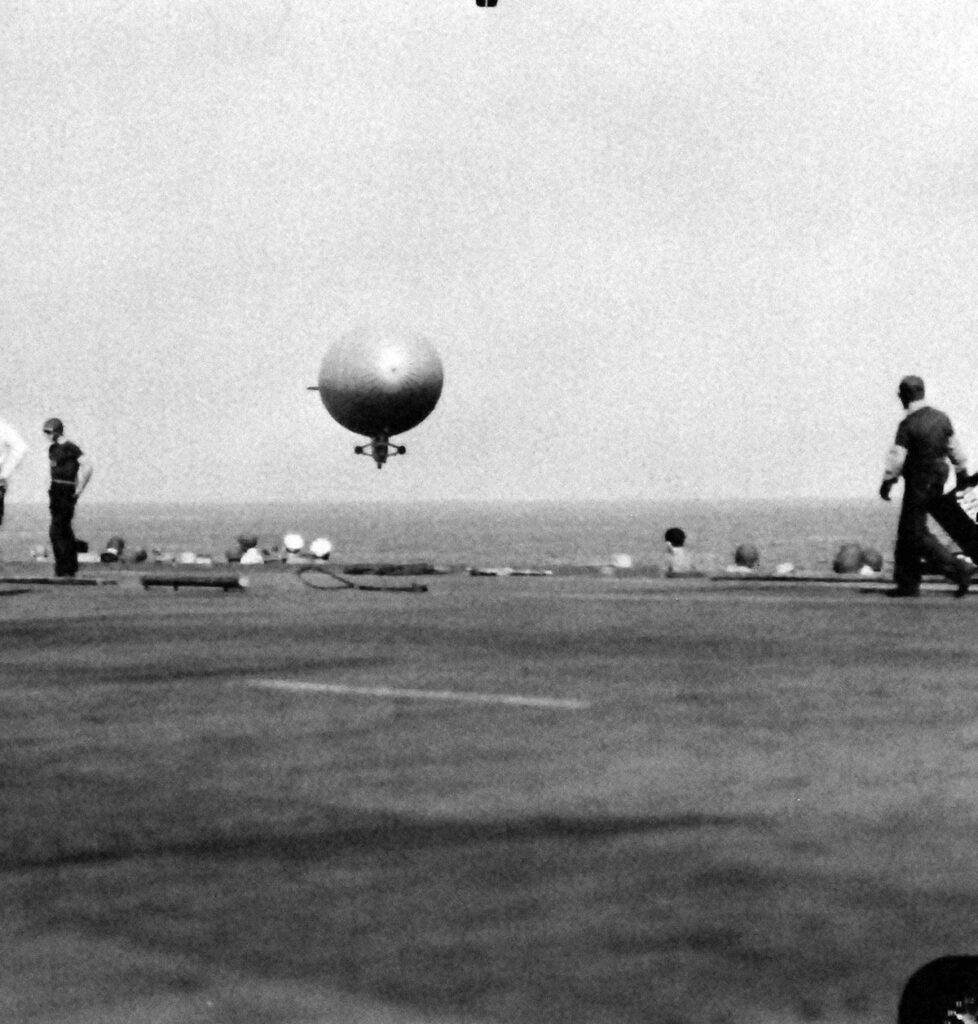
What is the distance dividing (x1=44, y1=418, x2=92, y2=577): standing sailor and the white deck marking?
15647mm

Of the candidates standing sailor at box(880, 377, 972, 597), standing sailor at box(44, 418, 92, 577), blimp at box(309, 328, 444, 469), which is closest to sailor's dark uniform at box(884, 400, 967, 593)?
standing sailor at box(880, 377, 972, 597)

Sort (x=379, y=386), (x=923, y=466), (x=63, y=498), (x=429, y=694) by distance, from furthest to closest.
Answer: (x=379, y=386) < (x=63, y=498) < (x=923, y=466) < (x=429, y=694)

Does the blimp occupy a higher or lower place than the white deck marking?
higher

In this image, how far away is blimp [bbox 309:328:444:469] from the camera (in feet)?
157

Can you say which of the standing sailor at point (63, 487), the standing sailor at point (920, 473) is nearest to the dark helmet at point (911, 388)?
the standing sailor at point (920, 473)

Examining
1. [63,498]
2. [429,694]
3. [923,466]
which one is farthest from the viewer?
[63,498]

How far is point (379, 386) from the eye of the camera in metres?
48.0

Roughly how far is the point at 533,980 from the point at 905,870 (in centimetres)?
145

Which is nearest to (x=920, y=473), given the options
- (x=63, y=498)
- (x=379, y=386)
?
(x=63, y=498)

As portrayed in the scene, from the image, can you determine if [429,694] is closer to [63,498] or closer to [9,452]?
[9,452]

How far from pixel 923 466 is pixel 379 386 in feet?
102

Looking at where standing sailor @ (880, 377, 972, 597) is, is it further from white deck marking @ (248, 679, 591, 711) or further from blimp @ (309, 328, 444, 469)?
blimp @ (309, 328, 444, 469)

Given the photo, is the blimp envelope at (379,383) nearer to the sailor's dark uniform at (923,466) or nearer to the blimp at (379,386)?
the blimp at (379,386)

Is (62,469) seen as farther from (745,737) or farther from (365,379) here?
(365,379)
